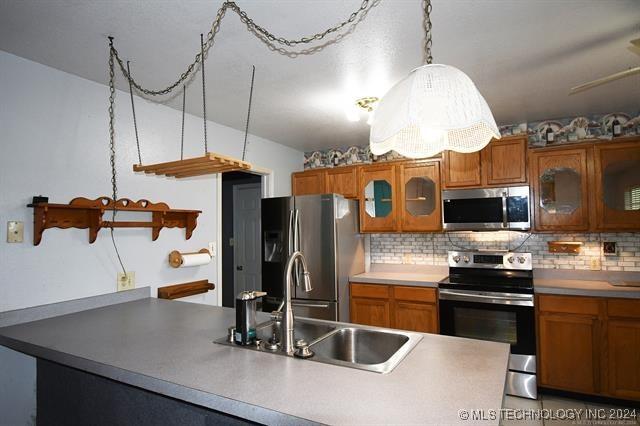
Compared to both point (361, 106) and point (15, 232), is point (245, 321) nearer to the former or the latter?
point (15, 232)

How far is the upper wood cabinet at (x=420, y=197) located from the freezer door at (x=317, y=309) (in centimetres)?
108

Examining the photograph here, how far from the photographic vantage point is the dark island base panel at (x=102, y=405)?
1.45 m

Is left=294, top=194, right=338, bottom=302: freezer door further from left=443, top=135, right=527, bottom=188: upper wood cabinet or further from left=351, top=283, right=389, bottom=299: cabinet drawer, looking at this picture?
left=443, top=135, right=527, bottom=188: upper wood cabinet

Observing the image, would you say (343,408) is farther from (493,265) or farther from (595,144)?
(595,144)

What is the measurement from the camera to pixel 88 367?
1.43 m

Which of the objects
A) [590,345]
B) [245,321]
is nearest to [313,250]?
[245,321]

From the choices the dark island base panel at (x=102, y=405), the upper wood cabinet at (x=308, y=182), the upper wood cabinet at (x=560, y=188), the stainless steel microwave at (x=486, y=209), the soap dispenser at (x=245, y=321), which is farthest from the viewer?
the upper wood cabinet at (x=308, y=182)

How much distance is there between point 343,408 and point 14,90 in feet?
7.64

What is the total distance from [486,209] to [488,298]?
787 millimetres

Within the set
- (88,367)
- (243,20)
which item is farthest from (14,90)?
(88,367)

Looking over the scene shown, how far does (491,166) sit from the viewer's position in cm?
333

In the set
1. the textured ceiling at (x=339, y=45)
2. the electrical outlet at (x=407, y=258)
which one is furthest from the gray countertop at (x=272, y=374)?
the electrical outlet at (x=407, y=258)

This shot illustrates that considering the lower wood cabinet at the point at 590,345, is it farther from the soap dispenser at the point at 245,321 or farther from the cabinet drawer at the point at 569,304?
the soap dispenser at the point at 245,321

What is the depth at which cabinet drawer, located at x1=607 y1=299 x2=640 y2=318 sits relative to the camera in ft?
8.77
